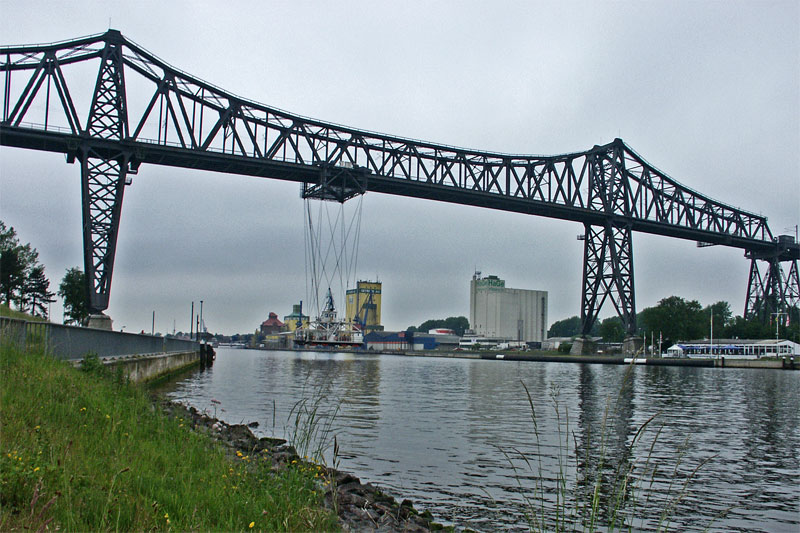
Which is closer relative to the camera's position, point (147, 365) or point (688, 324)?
point (147, 365)

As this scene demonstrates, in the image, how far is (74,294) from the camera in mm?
70750

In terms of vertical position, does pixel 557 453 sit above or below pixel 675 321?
below

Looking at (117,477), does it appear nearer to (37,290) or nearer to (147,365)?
(147,365)

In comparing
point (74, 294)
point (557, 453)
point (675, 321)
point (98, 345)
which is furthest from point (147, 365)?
point (675, 321)

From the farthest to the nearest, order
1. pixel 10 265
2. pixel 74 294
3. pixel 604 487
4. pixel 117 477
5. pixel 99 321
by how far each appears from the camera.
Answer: pixel 74 294 < pixel 10 265 < pixel 99 321 < pixel 604 487 < pixel 117 477

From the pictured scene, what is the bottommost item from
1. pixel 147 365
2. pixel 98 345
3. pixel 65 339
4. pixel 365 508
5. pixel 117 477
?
pixel 365 508

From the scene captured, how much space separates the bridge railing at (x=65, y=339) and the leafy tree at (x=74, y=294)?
149ft

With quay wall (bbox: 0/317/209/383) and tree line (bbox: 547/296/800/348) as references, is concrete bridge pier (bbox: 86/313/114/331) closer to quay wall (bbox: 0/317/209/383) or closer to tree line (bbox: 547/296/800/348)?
quay wall (bbox: 0/317/209/383)

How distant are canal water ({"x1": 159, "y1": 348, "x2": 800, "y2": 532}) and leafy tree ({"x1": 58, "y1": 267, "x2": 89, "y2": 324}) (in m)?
47.6

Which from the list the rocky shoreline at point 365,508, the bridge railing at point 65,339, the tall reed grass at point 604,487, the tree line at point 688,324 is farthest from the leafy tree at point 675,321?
the rocky shoreline at point 365,508

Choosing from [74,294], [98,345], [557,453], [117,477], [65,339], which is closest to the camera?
[117,477]

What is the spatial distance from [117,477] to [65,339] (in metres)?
13.7

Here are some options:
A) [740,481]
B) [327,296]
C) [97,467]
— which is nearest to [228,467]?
[97,467]

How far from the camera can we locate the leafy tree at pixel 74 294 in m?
70.6
